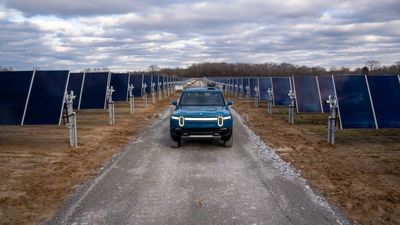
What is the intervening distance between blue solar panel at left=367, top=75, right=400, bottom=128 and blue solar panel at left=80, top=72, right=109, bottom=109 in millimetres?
11793

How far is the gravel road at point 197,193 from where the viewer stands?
239 inches

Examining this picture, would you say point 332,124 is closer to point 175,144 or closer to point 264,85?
point 175,144

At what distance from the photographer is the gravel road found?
608 centimetres

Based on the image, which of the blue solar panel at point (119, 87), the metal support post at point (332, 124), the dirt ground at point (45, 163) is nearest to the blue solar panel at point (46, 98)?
the dirt ground at point (45, 163)

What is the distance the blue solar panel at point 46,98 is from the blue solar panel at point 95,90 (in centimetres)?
563

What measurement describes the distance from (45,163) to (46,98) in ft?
13.6

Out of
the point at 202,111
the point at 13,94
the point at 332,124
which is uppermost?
the point at 13,94

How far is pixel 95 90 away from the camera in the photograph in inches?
814

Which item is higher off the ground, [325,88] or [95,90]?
A: [95,90]

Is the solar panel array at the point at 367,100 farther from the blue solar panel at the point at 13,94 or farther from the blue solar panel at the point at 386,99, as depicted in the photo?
the blue solar panel at the point at 13,94

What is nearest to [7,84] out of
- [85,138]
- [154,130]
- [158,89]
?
[85,138]

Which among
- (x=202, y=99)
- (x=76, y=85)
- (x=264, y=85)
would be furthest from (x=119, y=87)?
(x=202, y=99)

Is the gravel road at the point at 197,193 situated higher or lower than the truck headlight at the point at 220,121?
lower

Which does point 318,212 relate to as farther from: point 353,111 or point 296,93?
point 296,93
